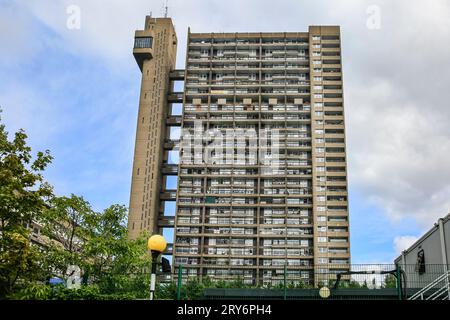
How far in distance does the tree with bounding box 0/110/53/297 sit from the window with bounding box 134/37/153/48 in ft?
308

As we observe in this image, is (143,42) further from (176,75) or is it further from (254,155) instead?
(254,155)

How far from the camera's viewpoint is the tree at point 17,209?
18.8 meters

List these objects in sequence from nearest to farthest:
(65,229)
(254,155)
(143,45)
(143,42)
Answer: (65,229) < (254,155) < (143,45) < (143,42)

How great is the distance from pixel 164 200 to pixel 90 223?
248 ft

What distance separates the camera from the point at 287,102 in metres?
115

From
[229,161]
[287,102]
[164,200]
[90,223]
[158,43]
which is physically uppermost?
[158,43]

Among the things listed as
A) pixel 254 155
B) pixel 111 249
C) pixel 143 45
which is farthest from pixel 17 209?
pixel 143 45

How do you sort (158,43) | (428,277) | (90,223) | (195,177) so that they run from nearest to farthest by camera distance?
(428,277)
(90,223)
(195,177)
(158,43)

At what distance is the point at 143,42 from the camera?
114 metres

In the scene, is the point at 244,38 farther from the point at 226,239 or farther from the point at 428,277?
the point at 428,277

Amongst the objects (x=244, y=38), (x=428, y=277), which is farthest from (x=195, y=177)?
(x=428, y=277)

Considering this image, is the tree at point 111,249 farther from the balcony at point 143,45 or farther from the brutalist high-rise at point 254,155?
the balcony at point 143,45

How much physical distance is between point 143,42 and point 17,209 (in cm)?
9805
